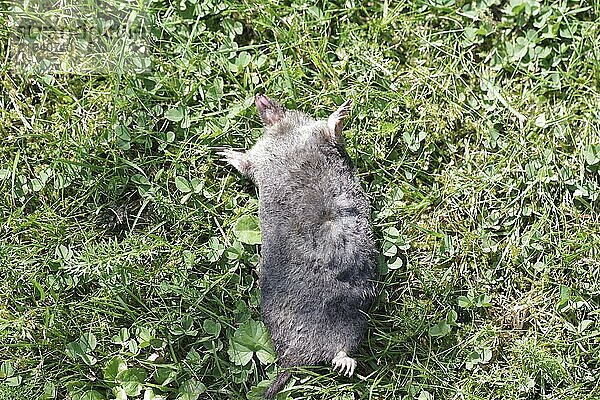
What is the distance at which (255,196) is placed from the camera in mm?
4109

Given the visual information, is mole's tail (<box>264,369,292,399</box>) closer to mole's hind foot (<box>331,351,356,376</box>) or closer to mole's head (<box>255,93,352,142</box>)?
mole's hind foot (<box>331,351,356,376</box>)

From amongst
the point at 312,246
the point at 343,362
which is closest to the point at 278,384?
the point at 343,362

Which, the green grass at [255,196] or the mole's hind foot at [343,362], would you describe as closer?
the mole's hind foot at [343,362]

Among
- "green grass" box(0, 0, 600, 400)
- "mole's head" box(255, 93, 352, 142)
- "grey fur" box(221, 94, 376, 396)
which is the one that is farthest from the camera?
"green grass" box(0, 0, 600, 400)

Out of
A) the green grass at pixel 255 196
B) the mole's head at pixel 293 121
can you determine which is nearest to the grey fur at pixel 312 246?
the mole's head at pixel 293 121

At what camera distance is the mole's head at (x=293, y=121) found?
151 inches

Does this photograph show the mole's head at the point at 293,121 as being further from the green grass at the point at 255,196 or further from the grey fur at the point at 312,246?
the green grass at the point at 255,196

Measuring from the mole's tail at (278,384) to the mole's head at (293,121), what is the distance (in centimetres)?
124

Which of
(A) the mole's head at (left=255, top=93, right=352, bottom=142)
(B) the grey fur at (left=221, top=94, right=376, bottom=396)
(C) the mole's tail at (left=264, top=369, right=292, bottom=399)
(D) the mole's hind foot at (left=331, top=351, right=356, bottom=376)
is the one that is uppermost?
(A) the mole's head at (left=255, top=93, right=352, bottom=142)

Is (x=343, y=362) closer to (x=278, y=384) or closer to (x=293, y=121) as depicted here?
(x=278, y=384)

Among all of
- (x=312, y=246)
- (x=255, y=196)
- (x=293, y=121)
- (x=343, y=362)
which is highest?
(x=293, y=121)

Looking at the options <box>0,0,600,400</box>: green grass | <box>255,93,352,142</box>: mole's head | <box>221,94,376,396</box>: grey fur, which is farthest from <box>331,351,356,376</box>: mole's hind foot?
<box>255,93,352,142</box>: mole's head

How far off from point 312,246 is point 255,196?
0.63 meters

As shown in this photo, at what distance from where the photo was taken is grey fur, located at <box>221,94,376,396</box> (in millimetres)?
3604
